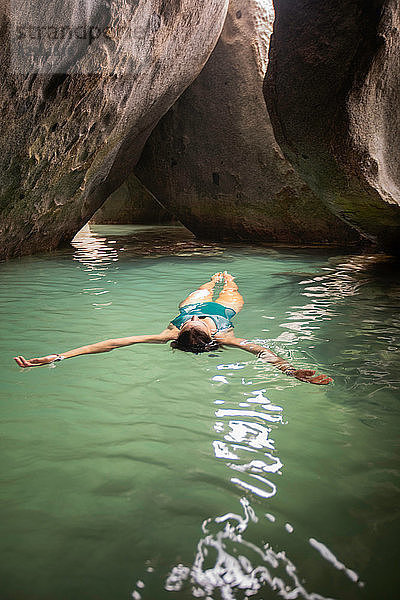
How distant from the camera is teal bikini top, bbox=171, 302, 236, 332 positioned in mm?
4875

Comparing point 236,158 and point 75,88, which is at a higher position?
point 75,88

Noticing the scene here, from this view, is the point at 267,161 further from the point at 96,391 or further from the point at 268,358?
the point at 96,391

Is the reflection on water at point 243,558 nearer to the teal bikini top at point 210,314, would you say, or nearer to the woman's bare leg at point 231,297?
the teal bikini top at point 210,314

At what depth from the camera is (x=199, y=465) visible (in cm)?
257

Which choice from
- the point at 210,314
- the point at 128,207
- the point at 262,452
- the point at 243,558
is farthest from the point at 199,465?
the point at 128,207

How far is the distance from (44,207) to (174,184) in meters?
4.48

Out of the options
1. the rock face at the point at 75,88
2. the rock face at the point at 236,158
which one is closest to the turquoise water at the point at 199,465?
the rock face at the point at 75,88

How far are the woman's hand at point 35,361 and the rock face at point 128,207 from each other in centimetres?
1659

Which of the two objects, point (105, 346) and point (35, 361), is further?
point (105, 346)

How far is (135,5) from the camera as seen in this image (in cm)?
688

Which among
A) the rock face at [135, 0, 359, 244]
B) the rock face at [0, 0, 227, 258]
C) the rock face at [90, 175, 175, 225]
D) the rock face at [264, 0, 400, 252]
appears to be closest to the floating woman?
the rock face at [264, 0, 400, 252]

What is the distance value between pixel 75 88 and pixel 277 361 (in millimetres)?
5079

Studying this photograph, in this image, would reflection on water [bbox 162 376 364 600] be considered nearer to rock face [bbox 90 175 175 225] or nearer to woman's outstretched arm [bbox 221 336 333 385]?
woman's outstretched arm [bbox 221 336 333 385]

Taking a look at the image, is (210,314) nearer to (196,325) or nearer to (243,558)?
(196,325)
